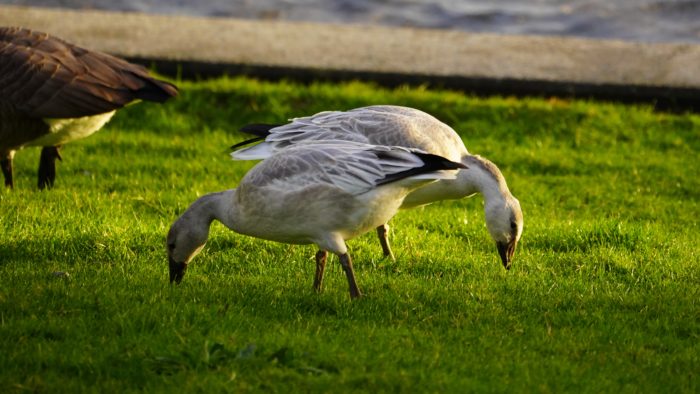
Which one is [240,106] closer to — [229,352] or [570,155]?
[570,155]

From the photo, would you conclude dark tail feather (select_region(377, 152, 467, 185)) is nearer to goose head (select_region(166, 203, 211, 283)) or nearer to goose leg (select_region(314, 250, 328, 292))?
goose leg (select_region(314, 250, 328, 292))

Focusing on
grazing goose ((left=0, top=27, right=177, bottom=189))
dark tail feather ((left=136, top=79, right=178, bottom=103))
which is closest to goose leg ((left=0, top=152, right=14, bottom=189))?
grazing goose ((left=0, top=27, right=177, bottom=189))

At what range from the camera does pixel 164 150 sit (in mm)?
9648

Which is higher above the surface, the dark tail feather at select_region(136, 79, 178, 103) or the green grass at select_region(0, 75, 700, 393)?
the dark tail feather at select_region(136, 79, 178, 103)

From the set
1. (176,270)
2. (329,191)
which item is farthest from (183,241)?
(329,191)

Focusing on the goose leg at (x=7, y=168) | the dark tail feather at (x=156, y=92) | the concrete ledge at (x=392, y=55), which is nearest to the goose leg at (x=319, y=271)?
the dark tail feather at (x=156, y=92)

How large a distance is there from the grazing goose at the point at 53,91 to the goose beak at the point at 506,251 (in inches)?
119

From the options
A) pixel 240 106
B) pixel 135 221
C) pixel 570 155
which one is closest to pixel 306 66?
pixel 240 106

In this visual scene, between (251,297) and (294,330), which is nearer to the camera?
(294,330)

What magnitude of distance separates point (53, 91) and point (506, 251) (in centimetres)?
364

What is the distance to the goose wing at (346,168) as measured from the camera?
19.2ft

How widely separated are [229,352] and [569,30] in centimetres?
1098

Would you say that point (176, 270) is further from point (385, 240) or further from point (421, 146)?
point (421, 146)

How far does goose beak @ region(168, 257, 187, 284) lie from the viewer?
6340 mm
